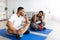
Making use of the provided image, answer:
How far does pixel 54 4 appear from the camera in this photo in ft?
27.1

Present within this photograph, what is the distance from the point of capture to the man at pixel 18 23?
11.9 feet

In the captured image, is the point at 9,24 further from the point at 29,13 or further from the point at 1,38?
the point at 29,13

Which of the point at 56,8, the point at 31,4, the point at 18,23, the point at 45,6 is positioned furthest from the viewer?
the point at 31,4

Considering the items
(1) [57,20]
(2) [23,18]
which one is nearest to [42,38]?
(2) [23,18]

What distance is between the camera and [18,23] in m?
4.03

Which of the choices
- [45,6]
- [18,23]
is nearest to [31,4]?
[45,6]

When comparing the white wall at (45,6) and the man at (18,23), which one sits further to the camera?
the white wall at (45,6)

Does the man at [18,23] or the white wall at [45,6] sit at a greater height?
the white wall at [45,6]

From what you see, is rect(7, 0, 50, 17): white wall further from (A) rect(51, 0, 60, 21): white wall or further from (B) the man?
(B) the man

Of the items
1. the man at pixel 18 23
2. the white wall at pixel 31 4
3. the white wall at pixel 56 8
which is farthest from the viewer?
the white wall at pixel 31 4

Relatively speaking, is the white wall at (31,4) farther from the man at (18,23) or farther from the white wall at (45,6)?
the man at (18,23)

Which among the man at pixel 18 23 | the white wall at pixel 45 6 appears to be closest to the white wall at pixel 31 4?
the white wall at pixel 45 6

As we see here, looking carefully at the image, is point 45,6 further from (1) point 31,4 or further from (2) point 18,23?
(2) point 18,23

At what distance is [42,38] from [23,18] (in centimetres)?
99
